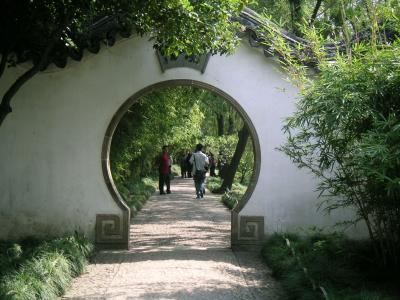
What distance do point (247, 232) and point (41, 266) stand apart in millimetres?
3707

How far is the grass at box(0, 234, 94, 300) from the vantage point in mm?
5648

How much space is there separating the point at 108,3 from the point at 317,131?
Answer: 3.11 metres

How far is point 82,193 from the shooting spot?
350 inches

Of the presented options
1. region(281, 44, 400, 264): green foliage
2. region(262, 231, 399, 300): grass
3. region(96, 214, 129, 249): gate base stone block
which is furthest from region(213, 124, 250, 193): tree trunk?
region(281, 44, 400, 264): green foliage

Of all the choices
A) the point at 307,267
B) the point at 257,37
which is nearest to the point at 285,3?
the point at 257,37

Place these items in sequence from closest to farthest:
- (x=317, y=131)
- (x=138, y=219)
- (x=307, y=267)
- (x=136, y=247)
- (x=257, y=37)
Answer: (x=317, y=131)
(x=307, y=267)
(x=257, y=37)
(x=136, y=247)
(x=138, y=219)

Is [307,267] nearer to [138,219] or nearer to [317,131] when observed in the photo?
[317,131]

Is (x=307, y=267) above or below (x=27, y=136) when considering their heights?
below

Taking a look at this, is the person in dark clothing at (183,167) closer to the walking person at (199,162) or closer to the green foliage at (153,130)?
the green foliage at (153,130)

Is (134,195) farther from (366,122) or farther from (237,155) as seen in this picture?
(366,122)

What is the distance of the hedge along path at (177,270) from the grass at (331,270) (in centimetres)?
29

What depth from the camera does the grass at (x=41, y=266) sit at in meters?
5.65

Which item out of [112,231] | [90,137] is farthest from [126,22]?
[112,231]

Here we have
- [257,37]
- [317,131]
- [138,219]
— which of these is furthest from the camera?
[138,219]
